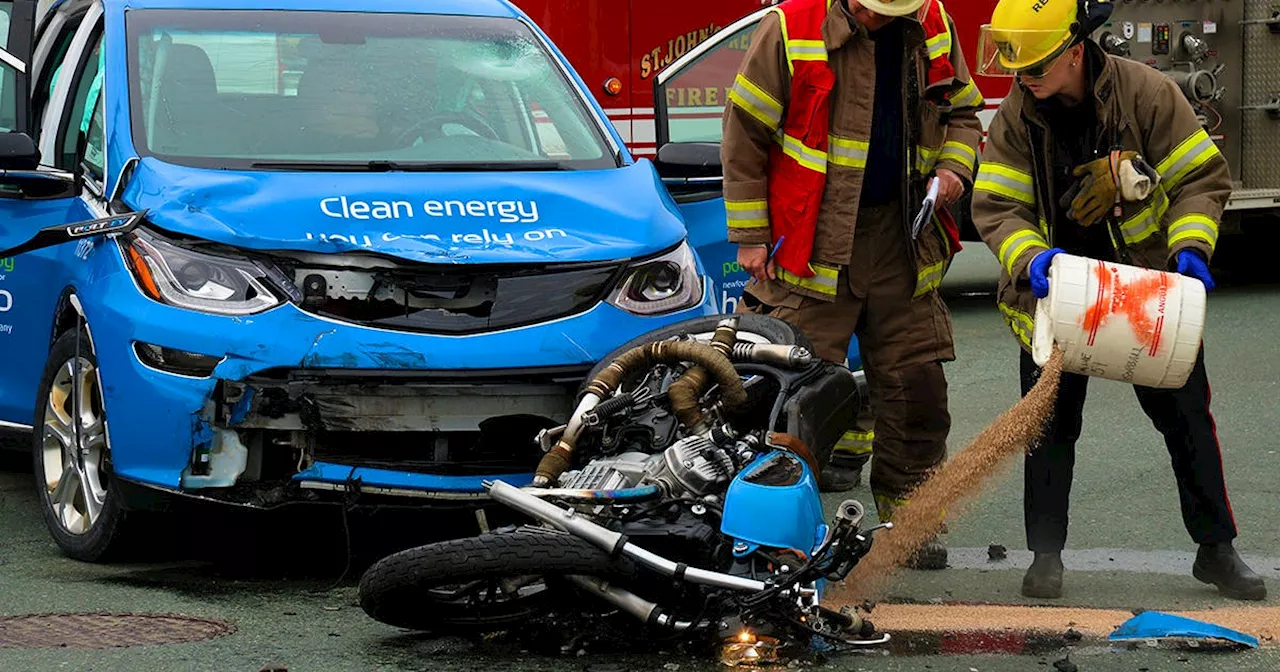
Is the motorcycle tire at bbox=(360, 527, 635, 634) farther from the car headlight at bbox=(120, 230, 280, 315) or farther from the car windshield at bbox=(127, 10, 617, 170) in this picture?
the car windshield at bbox=(127, 10, 617, 170)

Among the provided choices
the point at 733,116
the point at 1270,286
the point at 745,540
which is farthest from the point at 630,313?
the point at 1270,286

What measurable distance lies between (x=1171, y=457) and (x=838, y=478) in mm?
1702

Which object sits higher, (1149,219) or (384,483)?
(1149,219)

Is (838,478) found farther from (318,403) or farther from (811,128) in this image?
(318,403)

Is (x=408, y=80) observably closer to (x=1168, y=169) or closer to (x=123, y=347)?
(x=123, y=347)

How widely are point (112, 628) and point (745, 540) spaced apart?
5.59ft

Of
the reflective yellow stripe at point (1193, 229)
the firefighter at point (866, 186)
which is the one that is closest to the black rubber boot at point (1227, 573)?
the firefighter at point (866, 186)

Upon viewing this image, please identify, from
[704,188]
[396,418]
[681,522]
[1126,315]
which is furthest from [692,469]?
[704,188]

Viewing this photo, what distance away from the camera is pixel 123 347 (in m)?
5.63

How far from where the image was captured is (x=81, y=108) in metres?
6.80

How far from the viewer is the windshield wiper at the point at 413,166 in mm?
6203

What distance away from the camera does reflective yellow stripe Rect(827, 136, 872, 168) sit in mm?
6008

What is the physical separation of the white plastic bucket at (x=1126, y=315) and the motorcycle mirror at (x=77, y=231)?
260cm

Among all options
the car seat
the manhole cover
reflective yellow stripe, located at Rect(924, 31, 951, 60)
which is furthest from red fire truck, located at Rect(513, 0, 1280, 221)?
the manhole cover
